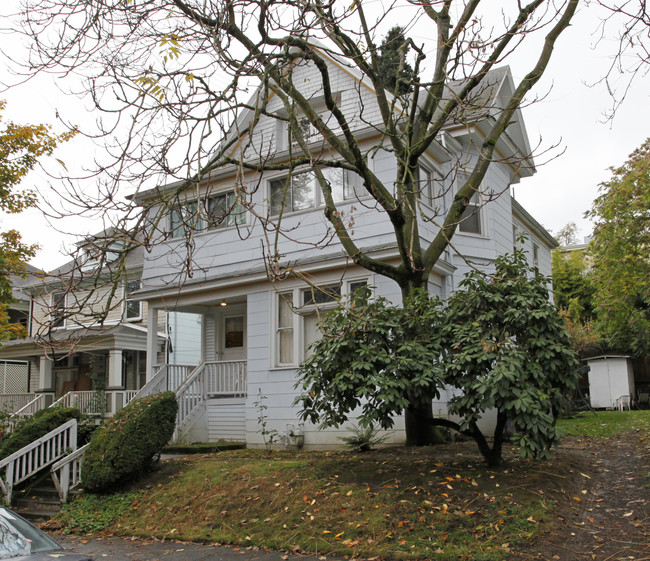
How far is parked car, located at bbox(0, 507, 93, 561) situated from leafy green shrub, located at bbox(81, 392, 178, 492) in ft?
18.3

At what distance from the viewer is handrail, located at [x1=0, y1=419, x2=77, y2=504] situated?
1136 centimetres

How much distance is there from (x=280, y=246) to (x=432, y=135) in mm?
6053

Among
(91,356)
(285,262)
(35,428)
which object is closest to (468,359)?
(285,262)

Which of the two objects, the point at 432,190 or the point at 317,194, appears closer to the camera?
the point at 317,194

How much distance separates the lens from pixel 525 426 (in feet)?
25.8

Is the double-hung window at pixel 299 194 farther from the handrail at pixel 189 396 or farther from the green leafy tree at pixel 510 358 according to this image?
the green leafy tree at pixel 510 358

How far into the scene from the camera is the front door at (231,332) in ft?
59.5

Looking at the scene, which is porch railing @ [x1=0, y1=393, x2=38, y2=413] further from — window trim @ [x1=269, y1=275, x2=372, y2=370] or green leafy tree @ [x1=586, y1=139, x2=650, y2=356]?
green leafy tree @ [x1=586, y1=139, x2=650, y2=356]

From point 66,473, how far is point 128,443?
5.00ft

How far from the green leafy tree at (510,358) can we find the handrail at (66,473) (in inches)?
284

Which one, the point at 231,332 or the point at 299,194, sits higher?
the point at 299,194

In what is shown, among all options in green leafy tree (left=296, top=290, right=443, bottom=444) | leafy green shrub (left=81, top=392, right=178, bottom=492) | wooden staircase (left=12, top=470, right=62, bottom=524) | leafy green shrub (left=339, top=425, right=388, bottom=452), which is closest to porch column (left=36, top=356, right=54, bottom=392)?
wooden staircase (left=12, top=470, right=62, bottom=524)

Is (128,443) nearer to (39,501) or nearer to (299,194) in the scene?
(39,501)

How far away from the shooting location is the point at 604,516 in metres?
7.47
